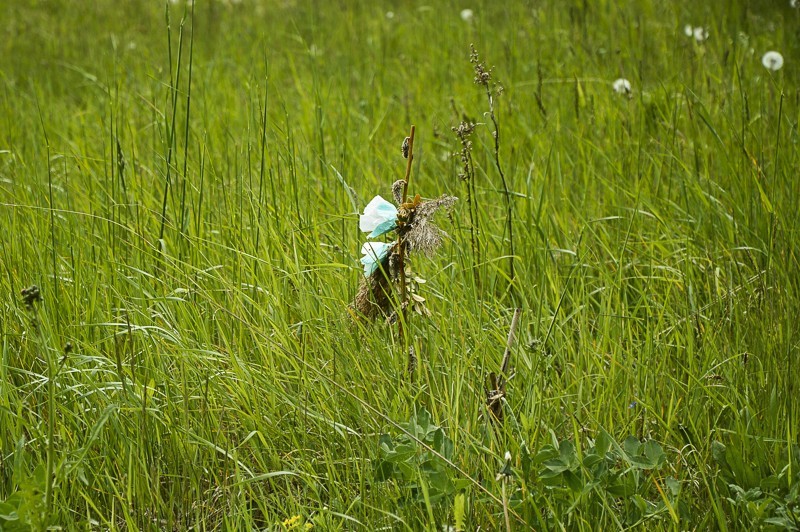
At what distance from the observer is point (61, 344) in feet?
6.98

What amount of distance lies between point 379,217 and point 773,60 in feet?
9.18

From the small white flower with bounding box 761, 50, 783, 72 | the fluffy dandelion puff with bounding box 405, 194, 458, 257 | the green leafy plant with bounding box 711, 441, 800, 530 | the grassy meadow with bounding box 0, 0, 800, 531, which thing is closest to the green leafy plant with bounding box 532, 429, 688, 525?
the grassy meadow with bounding box 0, 0, 800, 531

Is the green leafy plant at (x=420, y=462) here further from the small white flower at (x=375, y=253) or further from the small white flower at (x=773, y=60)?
the small white flower at (x=773, y=60)

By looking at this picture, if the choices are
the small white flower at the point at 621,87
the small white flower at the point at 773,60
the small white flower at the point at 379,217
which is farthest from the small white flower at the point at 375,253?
the small white flower at the point at 773,60

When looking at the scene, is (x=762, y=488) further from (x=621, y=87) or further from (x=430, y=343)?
(x=621, y=87)

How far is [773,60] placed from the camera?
384 cm

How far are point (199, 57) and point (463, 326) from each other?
350 centimetres

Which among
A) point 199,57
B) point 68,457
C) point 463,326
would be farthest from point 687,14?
point 68,457

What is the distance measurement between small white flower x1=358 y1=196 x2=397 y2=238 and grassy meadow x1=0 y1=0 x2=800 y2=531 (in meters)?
0.23

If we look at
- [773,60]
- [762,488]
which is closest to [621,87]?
[773,60]

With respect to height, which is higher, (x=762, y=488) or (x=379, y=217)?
(x=379, y=217)

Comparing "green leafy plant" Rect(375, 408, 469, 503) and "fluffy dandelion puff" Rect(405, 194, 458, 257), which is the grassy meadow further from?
"fluffy dandelion puff" Rect(405, 194, 458, 257)

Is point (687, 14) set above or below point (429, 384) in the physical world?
above

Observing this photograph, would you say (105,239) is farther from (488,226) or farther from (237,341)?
(488,226)
